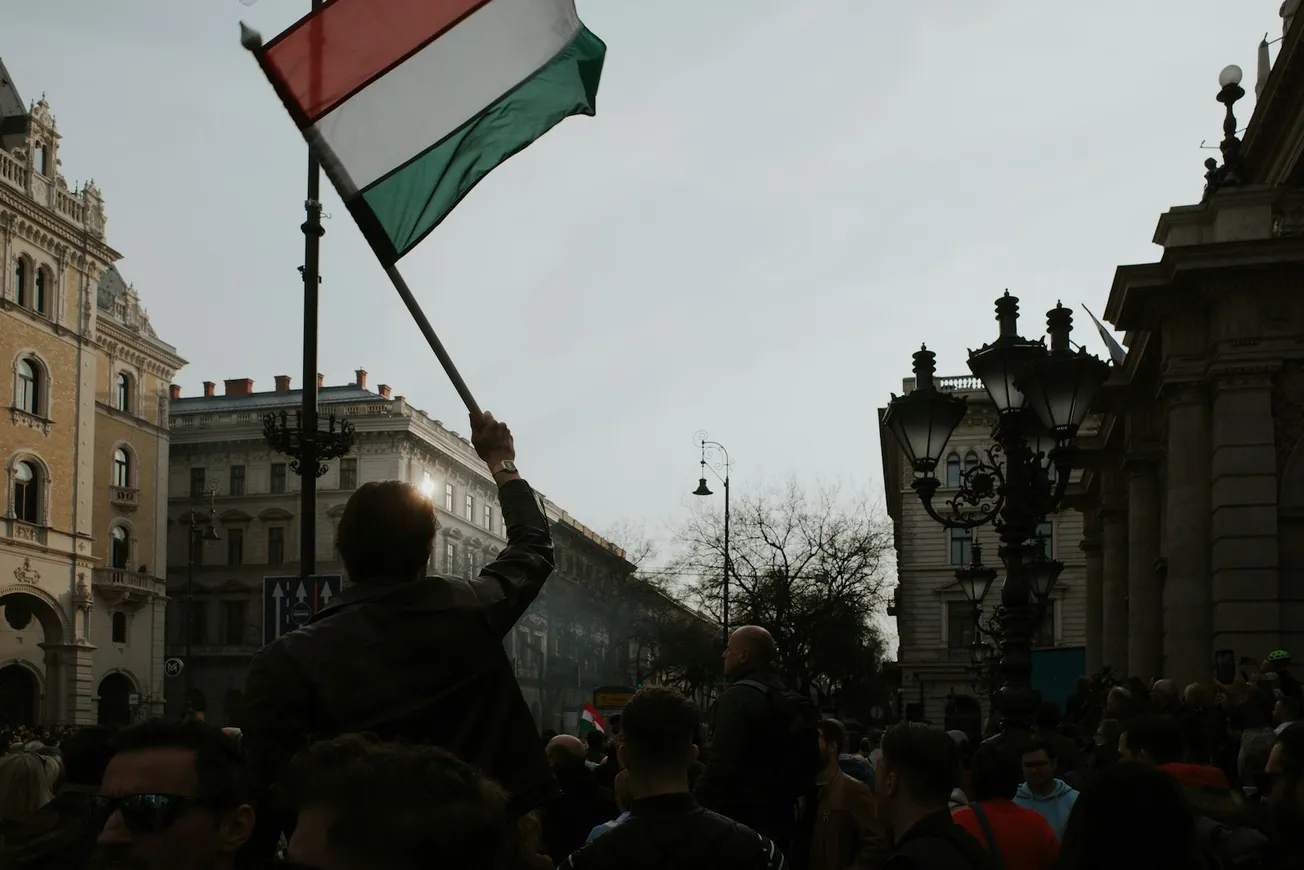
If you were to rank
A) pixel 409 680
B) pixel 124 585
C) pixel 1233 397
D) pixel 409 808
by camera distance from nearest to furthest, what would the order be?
pixel 409 808 < pixel 409 680 < pixel 1233 397 < pixel 124 585

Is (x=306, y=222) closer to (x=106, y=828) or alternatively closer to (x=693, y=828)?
(x=693, y=828)

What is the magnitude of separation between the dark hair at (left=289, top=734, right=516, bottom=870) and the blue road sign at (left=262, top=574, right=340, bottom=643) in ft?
39.0

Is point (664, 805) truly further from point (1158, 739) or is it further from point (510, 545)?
point (1158, 739)

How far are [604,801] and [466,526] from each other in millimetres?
77298

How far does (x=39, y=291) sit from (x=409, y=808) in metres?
54.9

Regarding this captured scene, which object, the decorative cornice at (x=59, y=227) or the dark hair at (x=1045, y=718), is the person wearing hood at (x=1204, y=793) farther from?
the decorative cornice at (x=59, y=227)

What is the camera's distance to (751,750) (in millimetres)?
6180

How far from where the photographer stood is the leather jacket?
376 cm

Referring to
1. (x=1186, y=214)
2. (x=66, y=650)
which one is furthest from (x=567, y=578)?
(x=1186, y=214)

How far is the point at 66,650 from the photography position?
52812mm

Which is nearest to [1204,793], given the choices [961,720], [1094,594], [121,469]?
[961,720]

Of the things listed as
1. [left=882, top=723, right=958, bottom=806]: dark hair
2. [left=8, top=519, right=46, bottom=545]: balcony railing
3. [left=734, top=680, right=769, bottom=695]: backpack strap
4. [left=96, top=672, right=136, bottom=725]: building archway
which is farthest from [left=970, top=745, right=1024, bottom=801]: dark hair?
[left=96, top=672, right=136, bottom=725]: building archway

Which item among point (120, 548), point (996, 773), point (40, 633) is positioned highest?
point (120, 548)

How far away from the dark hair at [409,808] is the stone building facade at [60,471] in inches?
1945
